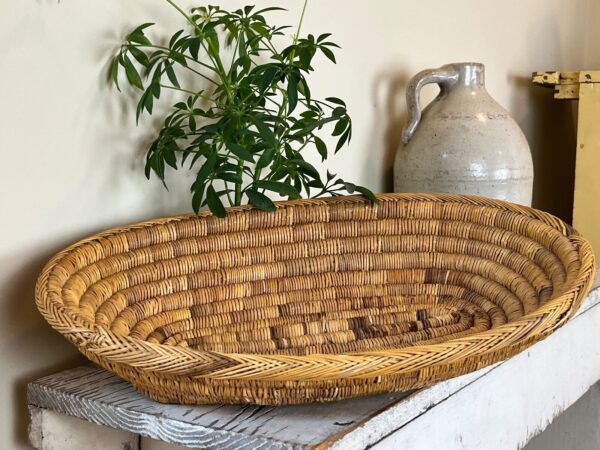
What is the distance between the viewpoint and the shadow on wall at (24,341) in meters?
0.75

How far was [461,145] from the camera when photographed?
3.92 ft

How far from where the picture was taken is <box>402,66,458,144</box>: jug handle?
4.03ft

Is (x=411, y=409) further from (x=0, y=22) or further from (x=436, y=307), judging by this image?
(x=0, y=22)

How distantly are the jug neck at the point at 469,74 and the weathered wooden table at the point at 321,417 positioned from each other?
0.47 m

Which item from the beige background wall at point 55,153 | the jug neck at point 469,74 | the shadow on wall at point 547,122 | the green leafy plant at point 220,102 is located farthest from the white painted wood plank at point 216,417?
the shadow on wall at point 547,122

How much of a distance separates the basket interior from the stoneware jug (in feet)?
0.77

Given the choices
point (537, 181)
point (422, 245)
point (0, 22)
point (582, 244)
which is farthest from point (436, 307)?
point (537, 181)

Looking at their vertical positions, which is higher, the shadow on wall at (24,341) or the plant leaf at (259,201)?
the plant leaf at (259,201)

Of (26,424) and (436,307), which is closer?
(26,424)

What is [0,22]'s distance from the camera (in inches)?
28.4

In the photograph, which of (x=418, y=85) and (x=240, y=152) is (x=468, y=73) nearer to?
(x=418, y=85)

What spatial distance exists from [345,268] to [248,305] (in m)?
0.14

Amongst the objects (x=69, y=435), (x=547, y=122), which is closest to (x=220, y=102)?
(x=69, y=435)

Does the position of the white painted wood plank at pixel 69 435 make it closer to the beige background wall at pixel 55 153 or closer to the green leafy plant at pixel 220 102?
the beige background wall at pixel 55 153
